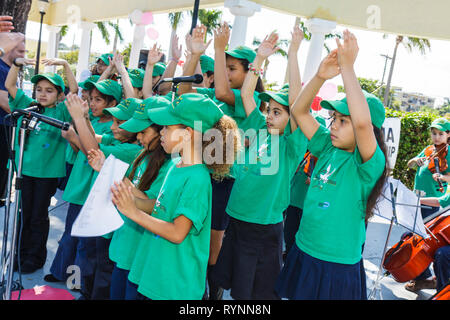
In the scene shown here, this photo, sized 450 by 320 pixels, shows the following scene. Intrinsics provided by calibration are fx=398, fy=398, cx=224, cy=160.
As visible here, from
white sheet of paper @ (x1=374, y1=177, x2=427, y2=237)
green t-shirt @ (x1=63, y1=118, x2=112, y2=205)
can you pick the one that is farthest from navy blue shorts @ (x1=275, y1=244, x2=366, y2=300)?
green t-shirt @ (x1=63, y1=118, x2=112, y2=205)

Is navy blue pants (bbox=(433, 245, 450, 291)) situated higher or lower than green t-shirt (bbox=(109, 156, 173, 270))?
lower

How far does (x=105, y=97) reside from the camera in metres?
3.51

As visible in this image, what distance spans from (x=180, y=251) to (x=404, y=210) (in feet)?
6.30

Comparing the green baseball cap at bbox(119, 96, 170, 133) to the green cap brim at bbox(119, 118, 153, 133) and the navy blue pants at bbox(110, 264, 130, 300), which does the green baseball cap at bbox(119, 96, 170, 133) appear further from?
the navy blue pants at bbox(110, 264, 130, 300)

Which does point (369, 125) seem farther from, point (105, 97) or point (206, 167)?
point (105, 97)

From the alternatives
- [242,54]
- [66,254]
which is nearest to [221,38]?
[242,54]

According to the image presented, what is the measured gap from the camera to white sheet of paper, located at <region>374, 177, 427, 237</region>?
294 centimetres

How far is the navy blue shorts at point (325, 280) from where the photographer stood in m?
2.18

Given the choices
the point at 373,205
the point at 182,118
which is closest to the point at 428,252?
the point at 373,205

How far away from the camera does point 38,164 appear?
3373mm

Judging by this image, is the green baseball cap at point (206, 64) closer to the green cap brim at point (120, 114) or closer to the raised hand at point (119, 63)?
the raised hand at point (119, 63)

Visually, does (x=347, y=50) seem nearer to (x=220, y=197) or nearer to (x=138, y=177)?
(x=138, y=177)

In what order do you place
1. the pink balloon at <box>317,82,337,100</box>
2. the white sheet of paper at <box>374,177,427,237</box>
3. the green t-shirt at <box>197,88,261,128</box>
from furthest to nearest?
the pink balloon at <box>317,82,337,100</box>, the green t-shirt at <box>197,88,261,128</box>, the white sheet of paper at <box>374,177,427,237</box>

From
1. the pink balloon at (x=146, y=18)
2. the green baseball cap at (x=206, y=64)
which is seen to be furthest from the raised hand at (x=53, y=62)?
the pink balloon at (x=146, y=18)
